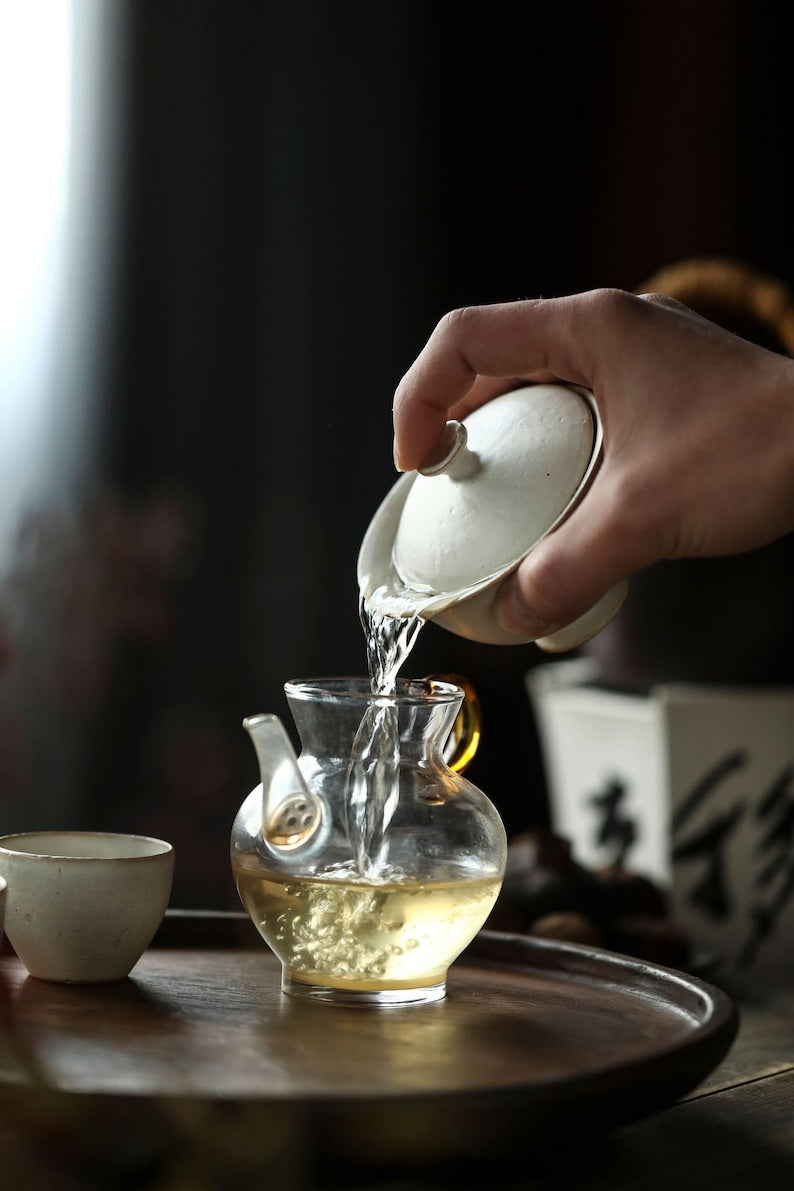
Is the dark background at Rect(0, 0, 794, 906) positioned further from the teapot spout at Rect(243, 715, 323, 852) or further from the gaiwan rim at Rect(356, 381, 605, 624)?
the teapot spout at Rect(243, 715, 323, 852)

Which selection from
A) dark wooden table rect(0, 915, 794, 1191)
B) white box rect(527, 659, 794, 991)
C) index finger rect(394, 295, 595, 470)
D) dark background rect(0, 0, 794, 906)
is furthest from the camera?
dark background rect(0, 0, 794, 906)

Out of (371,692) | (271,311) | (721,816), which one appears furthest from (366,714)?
(271,311)

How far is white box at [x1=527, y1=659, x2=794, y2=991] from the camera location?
1.74m

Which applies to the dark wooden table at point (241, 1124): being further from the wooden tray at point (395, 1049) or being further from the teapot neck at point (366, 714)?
the teapot neck at point (366, 714)

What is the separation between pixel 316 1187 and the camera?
26.9 inches

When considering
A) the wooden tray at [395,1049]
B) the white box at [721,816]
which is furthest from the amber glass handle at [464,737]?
the white box at [721,816]

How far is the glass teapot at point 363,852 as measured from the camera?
0.90m

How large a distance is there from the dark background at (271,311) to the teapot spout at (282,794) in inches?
42.2

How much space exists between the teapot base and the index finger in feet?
1.25

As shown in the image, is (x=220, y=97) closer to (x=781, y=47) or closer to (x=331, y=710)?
(x=781, y=47)

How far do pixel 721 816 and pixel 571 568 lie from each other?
94 cm

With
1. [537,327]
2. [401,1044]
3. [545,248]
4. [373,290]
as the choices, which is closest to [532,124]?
[545,248]

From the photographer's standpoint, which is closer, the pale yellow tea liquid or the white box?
the pale yellow tea liquid

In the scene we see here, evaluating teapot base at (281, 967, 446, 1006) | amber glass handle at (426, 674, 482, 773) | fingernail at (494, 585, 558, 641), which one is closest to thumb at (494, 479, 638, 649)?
fingernail at (494, 585, 558, 641)
